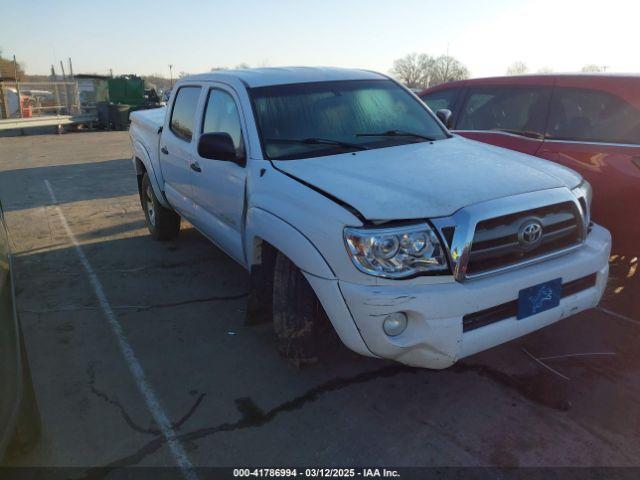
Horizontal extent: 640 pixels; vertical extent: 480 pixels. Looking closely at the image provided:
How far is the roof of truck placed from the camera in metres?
4.01

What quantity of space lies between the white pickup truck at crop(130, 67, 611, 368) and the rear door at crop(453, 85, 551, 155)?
91 cm

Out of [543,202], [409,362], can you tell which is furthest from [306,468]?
[543,202]

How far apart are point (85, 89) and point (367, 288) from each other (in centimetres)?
3777

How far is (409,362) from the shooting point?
2.67 m

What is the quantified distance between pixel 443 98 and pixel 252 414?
13.2ft

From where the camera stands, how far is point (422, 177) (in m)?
2.98

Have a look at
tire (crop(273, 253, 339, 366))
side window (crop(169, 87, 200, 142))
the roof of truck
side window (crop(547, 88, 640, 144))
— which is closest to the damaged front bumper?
tire (crop(273, 253, 339, 366))

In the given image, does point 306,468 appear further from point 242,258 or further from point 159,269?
point 159,269

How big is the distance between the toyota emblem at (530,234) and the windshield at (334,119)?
1228 mm

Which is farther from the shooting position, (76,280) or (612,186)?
(76,280)

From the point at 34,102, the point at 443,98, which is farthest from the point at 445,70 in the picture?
the point at 443,98

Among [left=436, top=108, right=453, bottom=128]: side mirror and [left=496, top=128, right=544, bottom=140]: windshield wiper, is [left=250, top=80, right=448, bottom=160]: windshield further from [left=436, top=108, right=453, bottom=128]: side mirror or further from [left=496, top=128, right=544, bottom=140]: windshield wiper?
[left=496, top=128, right=544, bottom=140]: windshield wiper

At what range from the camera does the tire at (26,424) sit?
7.04 ft

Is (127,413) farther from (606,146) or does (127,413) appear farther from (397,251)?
(606,146)
